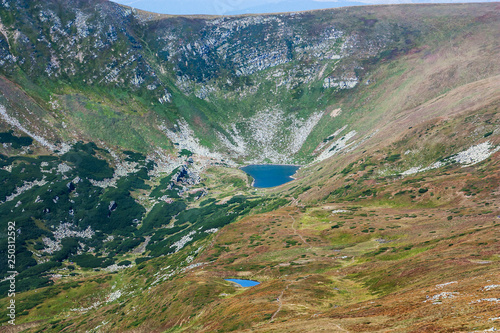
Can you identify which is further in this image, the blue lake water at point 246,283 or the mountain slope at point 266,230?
the blue lake water at point 246,283

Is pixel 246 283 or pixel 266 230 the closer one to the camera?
pixel 246 283

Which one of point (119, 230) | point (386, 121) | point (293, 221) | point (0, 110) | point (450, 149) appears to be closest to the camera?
point (293, 221)

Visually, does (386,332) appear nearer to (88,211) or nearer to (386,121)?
(88,211)

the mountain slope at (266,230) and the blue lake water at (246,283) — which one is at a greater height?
the mountain slope at (266,230)

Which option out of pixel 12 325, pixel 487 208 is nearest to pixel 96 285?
pixel 12 325

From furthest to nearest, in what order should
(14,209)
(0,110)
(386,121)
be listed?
1. (386,121)
2. (0,110)
3. (14,209)

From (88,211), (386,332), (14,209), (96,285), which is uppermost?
(14,209)

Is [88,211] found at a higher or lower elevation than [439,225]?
higher

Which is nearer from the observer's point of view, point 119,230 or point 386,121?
point 119,230

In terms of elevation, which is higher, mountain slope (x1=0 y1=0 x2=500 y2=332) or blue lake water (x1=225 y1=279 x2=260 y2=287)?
mountain slope (x1=0 y1=0 x2=500 y2=332)

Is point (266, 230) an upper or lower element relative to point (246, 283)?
upper

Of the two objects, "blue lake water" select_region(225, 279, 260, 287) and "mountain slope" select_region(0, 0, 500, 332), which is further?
"blue lake water" select_region(225, 279, 260, 287)
